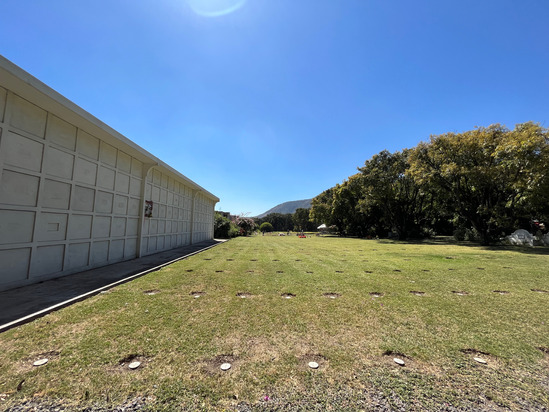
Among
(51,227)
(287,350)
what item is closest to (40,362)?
(287,350)

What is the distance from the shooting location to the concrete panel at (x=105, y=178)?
21.3ft

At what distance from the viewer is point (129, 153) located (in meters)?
7.81

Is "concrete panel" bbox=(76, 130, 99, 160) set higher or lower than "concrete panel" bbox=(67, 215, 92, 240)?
higher

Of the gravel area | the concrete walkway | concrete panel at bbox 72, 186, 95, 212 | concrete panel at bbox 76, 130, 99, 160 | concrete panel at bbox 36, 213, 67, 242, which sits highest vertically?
concrete panel at bbox 76, 130, 99, 160

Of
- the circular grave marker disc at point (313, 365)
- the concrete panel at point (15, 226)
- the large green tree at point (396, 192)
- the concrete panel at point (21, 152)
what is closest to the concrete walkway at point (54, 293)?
the concrete panel at point (15, 226)

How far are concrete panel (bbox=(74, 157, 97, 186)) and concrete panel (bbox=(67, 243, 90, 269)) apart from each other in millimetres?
1676

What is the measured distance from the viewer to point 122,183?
24.7 ft

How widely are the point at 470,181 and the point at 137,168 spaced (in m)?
20.8

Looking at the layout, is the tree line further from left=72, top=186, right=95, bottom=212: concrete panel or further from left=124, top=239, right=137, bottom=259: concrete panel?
left=72, top=186, right=95, bottom=212: concrete panel

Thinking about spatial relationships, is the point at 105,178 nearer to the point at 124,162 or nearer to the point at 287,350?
the point at 124,162

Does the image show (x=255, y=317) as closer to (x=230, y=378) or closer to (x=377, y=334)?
(x=230, y=378)

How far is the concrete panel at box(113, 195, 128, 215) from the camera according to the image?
723 cm

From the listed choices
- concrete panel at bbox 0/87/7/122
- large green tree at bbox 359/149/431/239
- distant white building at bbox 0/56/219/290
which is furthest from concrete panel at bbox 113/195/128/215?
large green tree at bbox 359/149/431/239

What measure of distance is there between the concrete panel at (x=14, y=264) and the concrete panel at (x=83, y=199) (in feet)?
4.71
